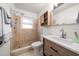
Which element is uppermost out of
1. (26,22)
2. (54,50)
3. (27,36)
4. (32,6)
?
(32,6)

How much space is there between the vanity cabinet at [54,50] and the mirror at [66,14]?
1.51 ft

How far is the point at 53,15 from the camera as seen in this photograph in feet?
5.56

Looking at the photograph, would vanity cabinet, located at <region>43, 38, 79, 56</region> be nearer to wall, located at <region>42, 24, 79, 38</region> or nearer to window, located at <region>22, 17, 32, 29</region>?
wall, located at <region>42, 24, 79, 38</region>

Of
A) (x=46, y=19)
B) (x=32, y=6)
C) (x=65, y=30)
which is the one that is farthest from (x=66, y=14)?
(x=32, y=6)

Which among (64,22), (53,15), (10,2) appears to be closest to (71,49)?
(64,22)

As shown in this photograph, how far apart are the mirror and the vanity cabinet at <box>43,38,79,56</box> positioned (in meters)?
0.46

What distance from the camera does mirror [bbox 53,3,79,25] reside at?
4.31 feet

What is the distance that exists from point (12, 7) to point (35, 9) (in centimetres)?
36

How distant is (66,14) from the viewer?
4.80 ft

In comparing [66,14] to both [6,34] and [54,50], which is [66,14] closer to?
[54,50]

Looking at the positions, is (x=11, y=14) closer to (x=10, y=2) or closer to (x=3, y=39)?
(x=10, y=2)

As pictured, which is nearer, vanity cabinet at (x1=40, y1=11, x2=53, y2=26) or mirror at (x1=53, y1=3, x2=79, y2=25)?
mirror at (x1=53, y1=3, x2=79, y2=25)

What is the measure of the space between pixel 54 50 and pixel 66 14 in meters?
0.66

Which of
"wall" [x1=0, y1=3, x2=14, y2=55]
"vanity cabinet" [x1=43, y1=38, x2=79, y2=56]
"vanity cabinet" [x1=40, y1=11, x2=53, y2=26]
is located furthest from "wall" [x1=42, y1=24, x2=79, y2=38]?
"wall" [x1=0, y1=3, x2=14, y2=55]
